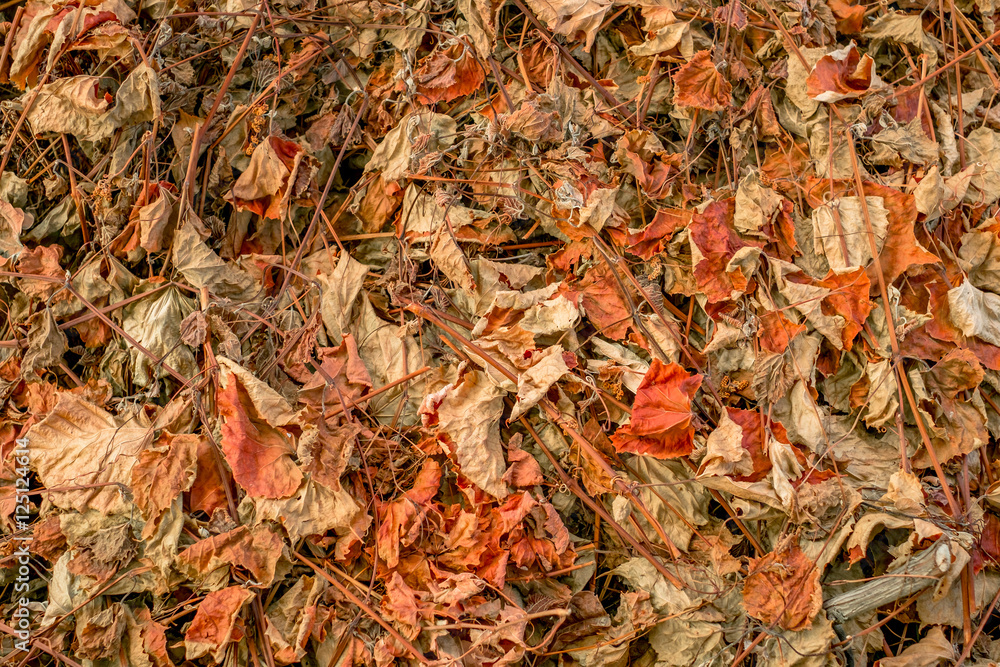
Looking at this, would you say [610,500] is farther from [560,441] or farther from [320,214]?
[320,214]

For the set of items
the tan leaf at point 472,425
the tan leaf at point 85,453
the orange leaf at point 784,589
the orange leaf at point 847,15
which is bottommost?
the orange leaf at point 784,589

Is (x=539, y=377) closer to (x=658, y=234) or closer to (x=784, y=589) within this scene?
(x=658, y=234)

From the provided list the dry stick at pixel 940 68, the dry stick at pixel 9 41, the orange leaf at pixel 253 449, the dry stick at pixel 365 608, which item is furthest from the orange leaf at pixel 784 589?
the dry stick at pixel 9 41

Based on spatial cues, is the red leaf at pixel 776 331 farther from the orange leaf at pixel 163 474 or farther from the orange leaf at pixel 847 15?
the orange leaf at pixel 163 474

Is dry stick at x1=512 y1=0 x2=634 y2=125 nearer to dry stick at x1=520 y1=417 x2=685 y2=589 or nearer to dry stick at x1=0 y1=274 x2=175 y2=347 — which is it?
dry stick at x1=520 y1=417 x2=685 y2=589

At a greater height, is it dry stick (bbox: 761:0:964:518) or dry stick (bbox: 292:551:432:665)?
dry stick (bbox: 761:0:964:518)

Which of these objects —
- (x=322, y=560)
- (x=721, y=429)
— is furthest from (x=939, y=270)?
(x=322, y=560)

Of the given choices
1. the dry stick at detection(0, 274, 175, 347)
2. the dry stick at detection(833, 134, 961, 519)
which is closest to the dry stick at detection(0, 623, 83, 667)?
the dry stick at detection(0, 274, 175, 347)

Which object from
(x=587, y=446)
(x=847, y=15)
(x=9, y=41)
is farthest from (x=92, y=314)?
(x=847, y=15)
